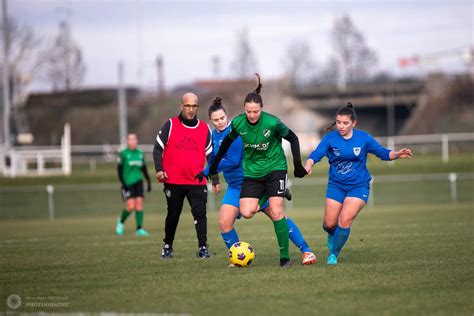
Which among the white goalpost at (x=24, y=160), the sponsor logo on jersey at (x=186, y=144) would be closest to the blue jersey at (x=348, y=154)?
the sponsor logo on jersey at (x=186, y=144)

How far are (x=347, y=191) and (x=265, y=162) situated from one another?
1.28 meters

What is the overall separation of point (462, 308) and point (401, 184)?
30.6 meters

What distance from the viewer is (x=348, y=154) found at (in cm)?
1062

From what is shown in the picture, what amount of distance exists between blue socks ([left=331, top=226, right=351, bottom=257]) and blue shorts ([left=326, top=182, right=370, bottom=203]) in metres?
0.44

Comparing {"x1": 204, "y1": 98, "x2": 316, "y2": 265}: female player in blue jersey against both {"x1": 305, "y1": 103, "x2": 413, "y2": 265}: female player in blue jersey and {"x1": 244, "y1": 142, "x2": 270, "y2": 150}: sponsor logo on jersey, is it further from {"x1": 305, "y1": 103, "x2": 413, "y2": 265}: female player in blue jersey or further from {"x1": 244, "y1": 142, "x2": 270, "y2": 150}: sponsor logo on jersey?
{"x1": 244, "y1": 142, "x2": 270, "y2": 150}: sponsor logo on jersey

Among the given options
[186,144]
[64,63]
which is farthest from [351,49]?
[186,144]

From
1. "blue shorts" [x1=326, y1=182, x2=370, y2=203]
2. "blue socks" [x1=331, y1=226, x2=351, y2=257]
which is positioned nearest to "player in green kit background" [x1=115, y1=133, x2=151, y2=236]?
"blue shorts" [x1=326, y1=182, x2=370, y2=203]

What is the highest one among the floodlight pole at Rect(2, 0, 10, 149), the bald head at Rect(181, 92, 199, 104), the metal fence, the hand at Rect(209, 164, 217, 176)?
the floodlight pole at Rect(2, 0, 10, 149)

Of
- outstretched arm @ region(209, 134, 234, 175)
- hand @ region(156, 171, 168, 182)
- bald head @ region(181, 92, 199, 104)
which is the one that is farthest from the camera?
bald head @ region(181, 92, 199, 104)

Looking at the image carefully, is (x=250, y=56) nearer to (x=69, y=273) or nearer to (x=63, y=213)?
(x=63, y=213)

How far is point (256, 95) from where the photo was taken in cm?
1001

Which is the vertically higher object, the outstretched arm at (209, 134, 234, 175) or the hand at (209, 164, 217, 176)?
the outstretched arm at (209, 134, 234, 175)

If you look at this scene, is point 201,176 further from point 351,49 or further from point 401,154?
point 351,49

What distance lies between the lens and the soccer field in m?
7.48
